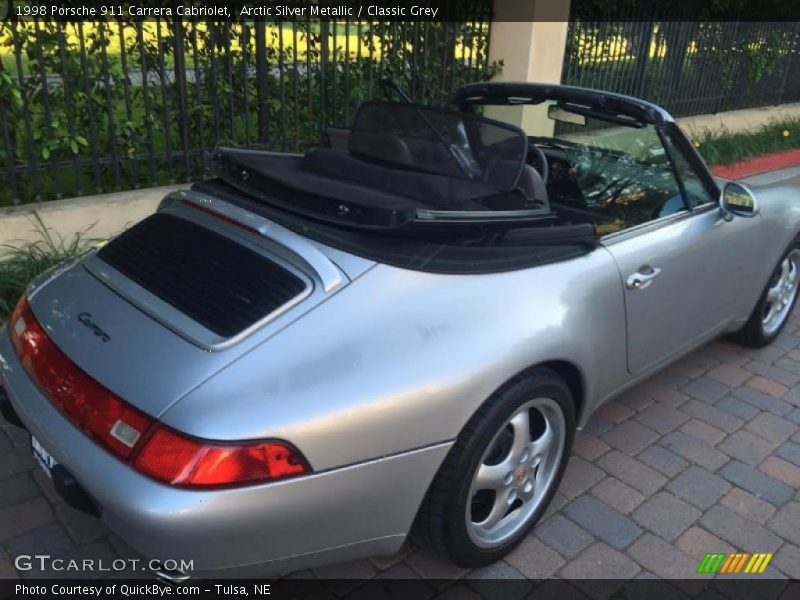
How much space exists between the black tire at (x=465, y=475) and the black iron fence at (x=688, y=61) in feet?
20.8

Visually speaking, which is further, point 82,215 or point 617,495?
point 82,215

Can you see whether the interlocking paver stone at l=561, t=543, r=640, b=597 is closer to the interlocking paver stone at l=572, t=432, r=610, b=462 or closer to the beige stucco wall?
the interlocking paver stone at l=572, t=432, r=610, b=462

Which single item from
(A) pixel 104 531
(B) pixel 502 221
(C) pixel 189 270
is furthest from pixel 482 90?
(A) pixel 104 531

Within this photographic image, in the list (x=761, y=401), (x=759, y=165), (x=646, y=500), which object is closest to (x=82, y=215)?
(x=646, y=500)

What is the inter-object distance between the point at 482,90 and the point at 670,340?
1.59m

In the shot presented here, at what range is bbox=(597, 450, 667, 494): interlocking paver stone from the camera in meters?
2.98

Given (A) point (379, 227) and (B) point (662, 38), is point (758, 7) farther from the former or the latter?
(A) point (379, 227)

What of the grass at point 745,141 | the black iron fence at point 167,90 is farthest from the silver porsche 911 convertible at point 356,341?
the grass at point 745,141

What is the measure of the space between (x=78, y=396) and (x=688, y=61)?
30.4ft

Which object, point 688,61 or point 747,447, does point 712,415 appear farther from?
point 688,61

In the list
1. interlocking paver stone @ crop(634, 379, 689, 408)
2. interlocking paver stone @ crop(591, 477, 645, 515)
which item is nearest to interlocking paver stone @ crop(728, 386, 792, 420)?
interlocking paver stone @ crop(634, 379, 689, 408)

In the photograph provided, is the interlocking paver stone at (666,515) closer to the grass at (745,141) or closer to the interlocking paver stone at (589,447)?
the interlocking paver stone at (589,447)

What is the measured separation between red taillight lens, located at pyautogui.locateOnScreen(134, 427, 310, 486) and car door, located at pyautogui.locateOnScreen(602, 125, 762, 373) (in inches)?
62.7

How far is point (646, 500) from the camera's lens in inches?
114
